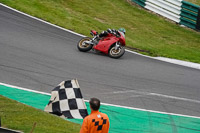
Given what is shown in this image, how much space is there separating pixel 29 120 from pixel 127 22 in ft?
40.1

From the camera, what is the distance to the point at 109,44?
45.1ft

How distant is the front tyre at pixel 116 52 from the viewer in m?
13.7

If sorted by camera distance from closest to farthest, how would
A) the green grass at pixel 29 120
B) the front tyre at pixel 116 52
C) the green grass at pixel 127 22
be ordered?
the green grass at pixel 29 120, the front tyre at pixel 116 52, the green grass at pixel 127 22

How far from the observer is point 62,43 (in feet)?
47.4

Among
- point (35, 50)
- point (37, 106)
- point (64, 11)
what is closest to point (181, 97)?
point (37, 106)

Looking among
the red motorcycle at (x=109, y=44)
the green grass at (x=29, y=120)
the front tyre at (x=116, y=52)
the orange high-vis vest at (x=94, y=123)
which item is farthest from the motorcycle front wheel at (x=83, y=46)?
the orange high-vis vest at (x=94, y=123)

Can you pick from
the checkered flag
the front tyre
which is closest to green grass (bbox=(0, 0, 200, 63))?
the front tyre

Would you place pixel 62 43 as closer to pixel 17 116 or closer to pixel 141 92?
pixel 141 92

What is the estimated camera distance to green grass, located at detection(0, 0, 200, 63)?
16156mm

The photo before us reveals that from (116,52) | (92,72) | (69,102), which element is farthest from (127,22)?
(69,102)

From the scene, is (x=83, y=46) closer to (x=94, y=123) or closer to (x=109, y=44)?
(x=109, y=44)

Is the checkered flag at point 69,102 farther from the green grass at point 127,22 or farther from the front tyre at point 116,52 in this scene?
the green grass at point 127,22

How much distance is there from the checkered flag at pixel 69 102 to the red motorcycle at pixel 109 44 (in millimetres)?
5938

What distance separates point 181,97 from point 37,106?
4.28m
